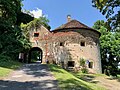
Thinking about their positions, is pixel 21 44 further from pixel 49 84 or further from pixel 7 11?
pixel 49 84

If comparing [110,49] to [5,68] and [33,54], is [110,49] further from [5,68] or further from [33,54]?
[5,68]

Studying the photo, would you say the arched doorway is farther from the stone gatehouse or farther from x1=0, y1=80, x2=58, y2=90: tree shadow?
x1=0, y1=80, x2=58, y2=90: tree shadow

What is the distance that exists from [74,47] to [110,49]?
44.7 ft

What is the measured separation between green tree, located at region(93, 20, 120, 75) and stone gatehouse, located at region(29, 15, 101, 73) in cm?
1008

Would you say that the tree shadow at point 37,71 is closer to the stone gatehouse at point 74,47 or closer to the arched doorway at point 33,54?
the stone gatehouse at point 74,47

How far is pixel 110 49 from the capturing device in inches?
1698

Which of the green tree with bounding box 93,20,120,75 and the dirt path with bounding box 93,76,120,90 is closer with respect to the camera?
the dirt path with bounding box 93,76,120,90

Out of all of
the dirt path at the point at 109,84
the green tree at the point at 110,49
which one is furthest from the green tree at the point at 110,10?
the green tree at the point at 110,49

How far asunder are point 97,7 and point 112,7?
131 centimetres

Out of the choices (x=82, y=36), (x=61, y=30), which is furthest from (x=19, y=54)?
(x=82, y=36)

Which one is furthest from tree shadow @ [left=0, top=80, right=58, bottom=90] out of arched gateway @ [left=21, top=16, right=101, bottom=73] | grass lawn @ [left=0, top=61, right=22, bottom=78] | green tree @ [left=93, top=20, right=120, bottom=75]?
green tree @ [left=93, top=20, right=120, bottom=75]

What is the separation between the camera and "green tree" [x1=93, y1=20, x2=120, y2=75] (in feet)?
140

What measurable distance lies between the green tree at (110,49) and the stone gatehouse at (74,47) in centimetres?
1008

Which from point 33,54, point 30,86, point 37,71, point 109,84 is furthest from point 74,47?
point 33,54
